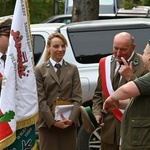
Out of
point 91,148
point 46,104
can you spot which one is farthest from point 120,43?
point 91,148

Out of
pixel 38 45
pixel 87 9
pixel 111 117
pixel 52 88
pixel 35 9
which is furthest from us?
pixel 35 9

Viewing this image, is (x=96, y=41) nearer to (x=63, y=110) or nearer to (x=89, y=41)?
(x=89, y=41)

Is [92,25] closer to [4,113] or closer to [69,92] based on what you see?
[69,92]

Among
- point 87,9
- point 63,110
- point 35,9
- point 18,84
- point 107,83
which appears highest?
point 87,9

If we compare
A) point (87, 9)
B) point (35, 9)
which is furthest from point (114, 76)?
point (35, 9)

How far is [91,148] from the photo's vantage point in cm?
720

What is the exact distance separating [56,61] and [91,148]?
1.80 meters

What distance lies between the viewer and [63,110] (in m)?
5.90

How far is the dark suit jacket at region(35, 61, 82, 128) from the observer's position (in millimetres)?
5820

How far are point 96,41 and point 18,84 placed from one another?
123 inches

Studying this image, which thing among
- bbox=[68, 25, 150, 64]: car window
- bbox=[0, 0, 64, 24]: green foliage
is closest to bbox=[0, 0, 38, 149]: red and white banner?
bbox=[68, 25, 150, 64]: car window

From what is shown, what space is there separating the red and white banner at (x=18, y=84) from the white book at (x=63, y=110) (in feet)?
3.22

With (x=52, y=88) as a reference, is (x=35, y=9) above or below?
below

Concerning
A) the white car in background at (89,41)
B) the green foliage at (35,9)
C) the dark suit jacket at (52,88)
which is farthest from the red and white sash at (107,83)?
the green foliage at (35,9)
